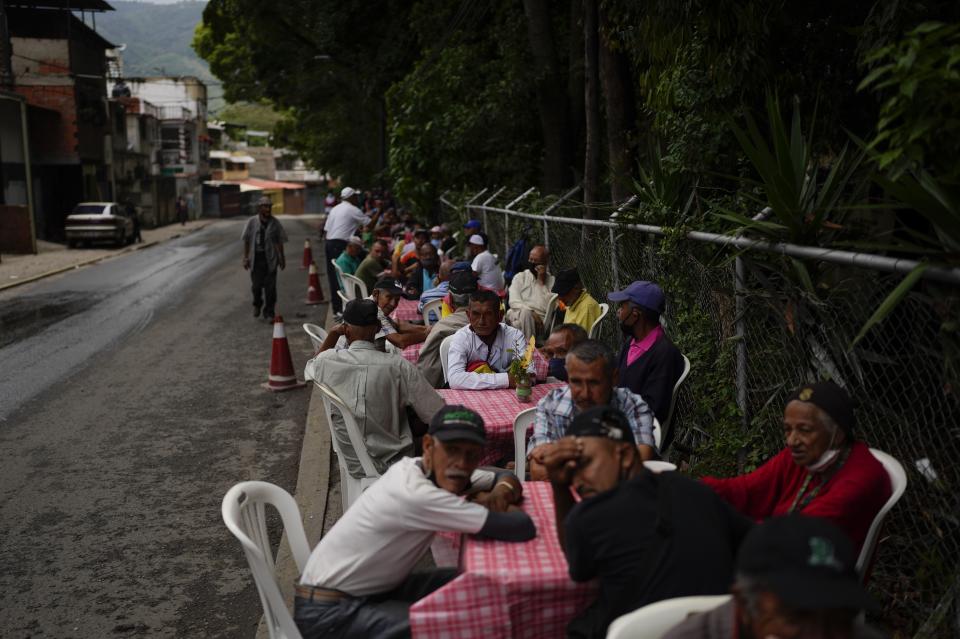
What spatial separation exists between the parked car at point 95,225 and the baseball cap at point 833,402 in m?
34.4

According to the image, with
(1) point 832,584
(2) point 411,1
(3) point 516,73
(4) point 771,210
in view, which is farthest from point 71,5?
(1) point 832,584

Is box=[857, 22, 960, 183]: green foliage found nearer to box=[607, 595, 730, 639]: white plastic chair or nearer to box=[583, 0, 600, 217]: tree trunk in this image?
box=[607, 595, 730, 639]: white plastic chair

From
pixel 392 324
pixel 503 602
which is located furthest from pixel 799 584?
pixel 392 324

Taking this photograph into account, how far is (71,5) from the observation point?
4262 centimetres

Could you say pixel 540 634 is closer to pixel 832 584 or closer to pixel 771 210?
pixel 832 584

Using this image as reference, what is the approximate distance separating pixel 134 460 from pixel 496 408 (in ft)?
12.0

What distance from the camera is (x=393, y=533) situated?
Answer: 12.1 feet

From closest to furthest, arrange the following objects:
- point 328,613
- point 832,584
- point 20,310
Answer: point 832,584 < point 328,613 < point 20,310

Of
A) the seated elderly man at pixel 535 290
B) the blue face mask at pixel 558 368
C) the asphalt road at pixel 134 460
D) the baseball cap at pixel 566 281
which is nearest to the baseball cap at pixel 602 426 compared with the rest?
the asphalt road at pixel 134 460

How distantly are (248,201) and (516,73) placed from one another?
76352 millimetres

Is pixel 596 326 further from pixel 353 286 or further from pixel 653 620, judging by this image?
pixel 653 620

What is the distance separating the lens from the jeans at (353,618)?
367 cm

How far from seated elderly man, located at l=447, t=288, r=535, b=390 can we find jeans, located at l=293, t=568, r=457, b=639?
291cm

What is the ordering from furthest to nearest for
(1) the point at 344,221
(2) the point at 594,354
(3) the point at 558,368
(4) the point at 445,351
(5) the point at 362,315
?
1. (1) the point at 344,221
2. (4) the point at 445,351
3. (3) the point at 558,368
4. (5) the point at 362,315
5. (2) the point at 594,354
